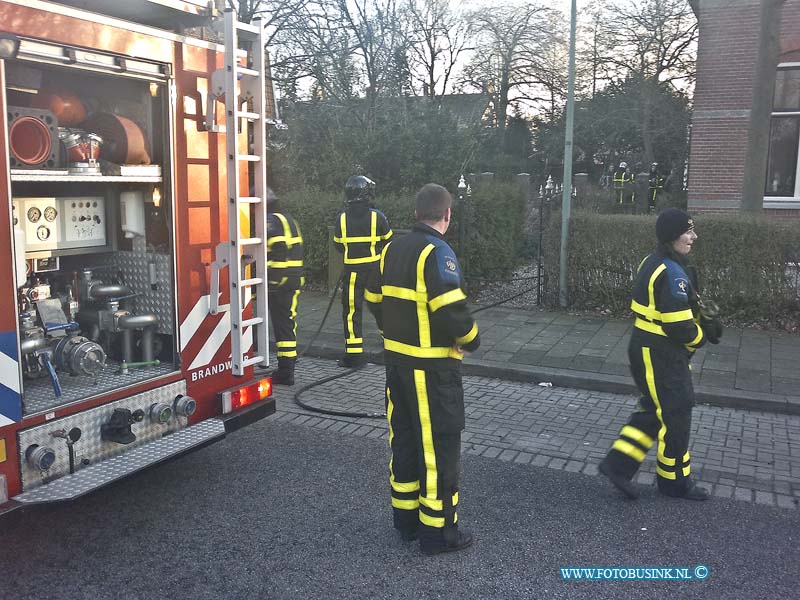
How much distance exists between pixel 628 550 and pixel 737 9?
12207 mm

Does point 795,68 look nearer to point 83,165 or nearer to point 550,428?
point 550,428

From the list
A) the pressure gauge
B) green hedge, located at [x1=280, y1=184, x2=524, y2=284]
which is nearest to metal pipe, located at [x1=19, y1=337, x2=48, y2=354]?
the pressure gauge

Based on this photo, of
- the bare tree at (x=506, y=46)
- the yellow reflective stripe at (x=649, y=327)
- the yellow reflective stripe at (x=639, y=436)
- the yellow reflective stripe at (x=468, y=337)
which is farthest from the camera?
the bare tree at (x=506, y=46)

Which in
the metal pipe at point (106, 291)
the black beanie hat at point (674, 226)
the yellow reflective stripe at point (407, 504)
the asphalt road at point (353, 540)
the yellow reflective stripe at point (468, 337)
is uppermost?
the black beanie hat at point (674, 226)

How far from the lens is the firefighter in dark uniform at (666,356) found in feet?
14.0

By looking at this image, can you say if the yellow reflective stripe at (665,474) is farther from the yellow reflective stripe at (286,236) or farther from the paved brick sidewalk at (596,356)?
the yellow reflective stripe at (286,236)

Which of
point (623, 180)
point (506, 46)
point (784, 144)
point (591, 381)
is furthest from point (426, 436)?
point (506, 46)

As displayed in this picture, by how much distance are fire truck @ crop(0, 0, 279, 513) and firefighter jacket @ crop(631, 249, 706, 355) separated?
2312 millimetres

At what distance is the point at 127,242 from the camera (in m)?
4.60

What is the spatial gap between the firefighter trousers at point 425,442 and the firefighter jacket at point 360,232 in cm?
388

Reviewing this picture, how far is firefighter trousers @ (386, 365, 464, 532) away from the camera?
3.66 m

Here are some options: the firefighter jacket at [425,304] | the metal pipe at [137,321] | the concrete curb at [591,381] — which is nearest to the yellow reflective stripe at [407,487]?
the firefighter jacket at [425,304]

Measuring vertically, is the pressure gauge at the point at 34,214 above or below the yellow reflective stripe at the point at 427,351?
above

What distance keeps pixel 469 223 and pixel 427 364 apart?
7678 millimetres
